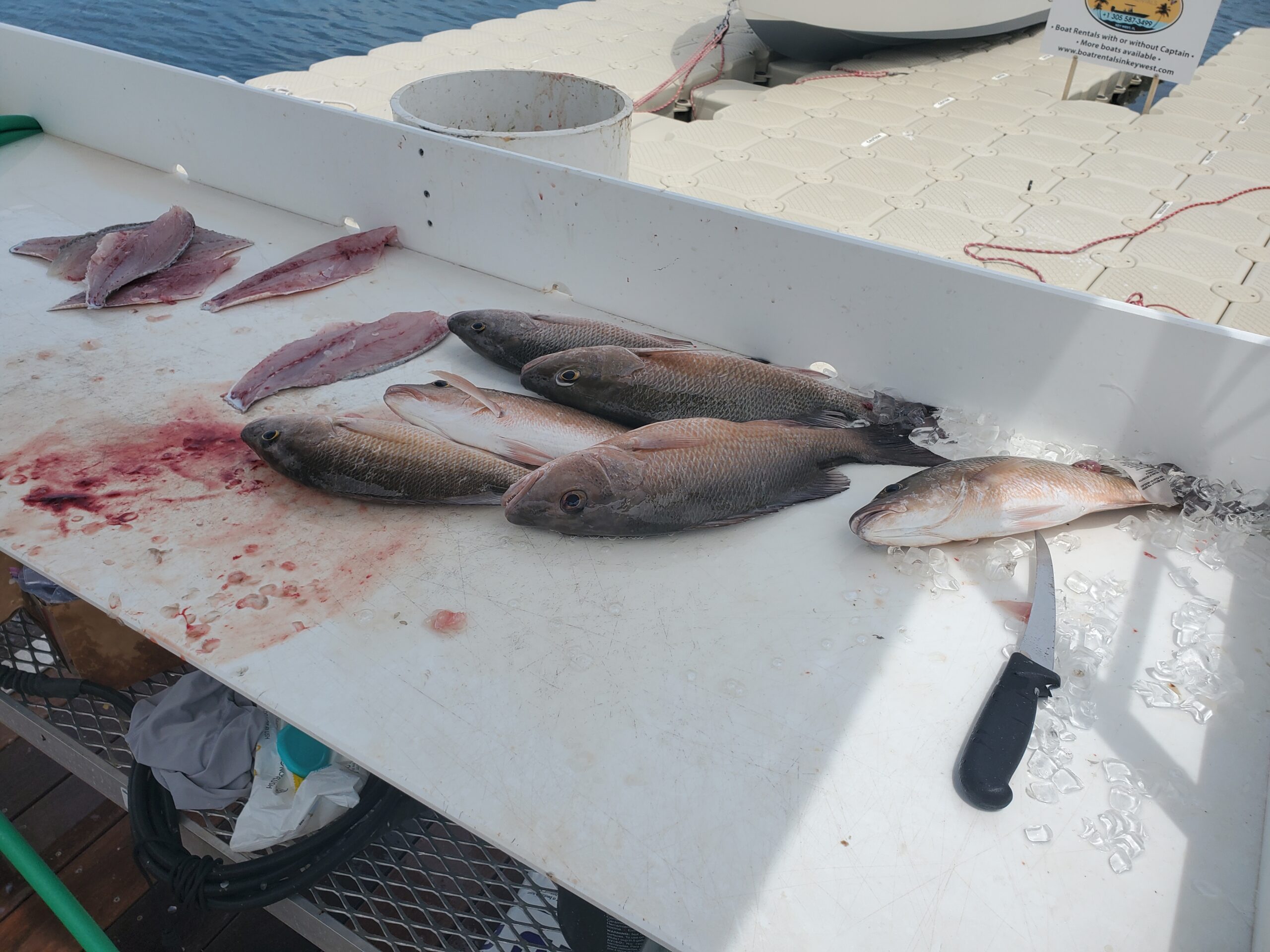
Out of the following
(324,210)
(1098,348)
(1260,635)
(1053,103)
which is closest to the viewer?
(1260,635)

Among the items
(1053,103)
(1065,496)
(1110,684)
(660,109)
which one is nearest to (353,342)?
(1065,496)

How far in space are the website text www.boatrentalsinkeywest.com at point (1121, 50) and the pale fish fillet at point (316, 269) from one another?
534 centimetres

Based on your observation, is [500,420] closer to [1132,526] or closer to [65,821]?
[1132,526]

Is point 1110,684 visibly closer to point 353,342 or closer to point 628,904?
point 628,904

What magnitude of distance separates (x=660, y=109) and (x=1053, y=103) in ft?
10.5

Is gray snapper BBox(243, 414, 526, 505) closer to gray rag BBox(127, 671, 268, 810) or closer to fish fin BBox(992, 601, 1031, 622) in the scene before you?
gray rag BBox(127, 671, 268, 810)

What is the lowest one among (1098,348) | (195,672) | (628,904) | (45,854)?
(45,854)

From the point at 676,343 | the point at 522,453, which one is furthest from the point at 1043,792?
the point at 676,343

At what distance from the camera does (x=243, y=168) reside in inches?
125

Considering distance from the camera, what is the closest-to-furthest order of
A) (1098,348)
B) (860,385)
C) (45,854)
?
(1098,348), (860,385), (45,854)

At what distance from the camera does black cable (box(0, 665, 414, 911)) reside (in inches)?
66.0

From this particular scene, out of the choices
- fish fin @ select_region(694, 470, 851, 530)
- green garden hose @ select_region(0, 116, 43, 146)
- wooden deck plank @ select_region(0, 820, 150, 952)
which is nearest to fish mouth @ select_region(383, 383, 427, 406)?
fish fin @ select_region(694, 470, 851, 530)

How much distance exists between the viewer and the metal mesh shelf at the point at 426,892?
68.5 inches

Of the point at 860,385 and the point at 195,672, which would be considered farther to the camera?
the point at 860,385
